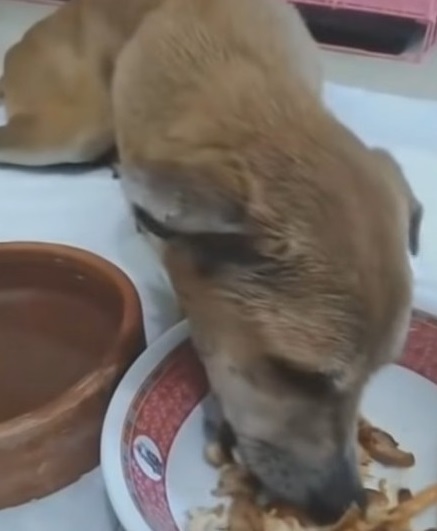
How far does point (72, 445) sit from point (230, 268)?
9.9 inches

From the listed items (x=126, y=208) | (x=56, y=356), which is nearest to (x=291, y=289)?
(x=56, y=356)

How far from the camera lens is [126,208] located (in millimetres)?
1531

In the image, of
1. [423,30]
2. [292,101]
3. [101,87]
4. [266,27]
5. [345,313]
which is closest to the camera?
[345,313]

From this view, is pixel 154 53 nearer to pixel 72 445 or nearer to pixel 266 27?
pixel 266 27

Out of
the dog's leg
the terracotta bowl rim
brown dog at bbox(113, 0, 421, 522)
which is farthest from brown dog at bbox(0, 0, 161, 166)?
brown dog at bbox(113, 0, 421, 522)

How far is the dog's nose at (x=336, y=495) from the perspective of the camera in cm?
100

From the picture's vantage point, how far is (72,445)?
108 cm

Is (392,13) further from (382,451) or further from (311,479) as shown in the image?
(311,479)

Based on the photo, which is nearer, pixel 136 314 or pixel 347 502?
pixel 347 502

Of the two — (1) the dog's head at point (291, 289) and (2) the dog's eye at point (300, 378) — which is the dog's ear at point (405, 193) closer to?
(1) the dog's head at point (291, 289)

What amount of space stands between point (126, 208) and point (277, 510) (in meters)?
0.58

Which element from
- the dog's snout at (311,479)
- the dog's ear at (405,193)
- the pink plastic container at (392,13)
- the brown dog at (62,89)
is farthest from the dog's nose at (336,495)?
the pink plastic container at (392,13)

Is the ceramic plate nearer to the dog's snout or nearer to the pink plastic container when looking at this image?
the dog's snout

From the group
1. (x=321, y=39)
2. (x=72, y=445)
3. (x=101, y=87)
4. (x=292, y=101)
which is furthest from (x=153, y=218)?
(x=321, y=39)
